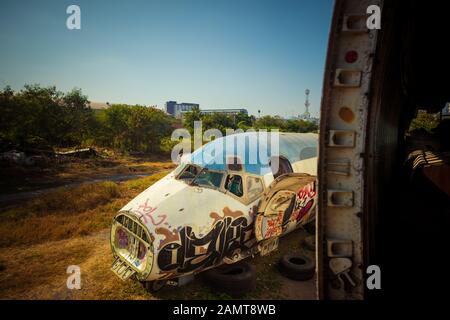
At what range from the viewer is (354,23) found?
2746mm

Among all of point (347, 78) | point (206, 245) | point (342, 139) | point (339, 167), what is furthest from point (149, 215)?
point (347, 78)

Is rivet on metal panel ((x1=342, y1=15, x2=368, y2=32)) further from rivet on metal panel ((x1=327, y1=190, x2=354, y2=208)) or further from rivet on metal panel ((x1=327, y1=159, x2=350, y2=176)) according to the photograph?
rivet on metal panel ((x1=327, y1=190, x2=354, y2=208))

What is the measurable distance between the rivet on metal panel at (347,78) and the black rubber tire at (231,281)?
213 inches

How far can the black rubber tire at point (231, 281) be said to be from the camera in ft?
20.9

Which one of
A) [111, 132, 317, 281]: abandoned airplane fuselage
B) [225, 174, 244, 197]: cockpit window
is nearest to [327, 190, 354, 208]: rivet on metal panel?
[111, 132, 317, 281]: abandoned airplane fuselage

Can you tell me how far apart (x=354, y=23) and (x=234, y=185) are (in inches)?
175

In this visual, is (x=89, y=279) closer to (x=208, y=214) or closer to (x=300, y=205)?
(x=208, y=214)

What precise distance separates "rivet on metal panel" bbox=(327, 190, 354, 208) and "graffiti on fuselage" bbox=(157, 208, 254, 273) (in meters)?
3.43

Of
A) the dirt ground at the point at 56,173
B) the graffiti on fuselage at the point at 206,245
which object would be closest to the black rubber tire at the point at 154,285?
the graffiti on fuselage at the point at 206,245

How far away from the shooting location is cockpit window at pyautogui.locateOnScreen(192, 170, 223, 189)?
640cm

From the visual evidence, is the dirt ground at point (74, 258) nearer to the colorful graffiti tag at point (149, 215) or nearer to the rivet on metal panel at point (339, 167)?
the colorful graffiti tag at point (149, 215)
